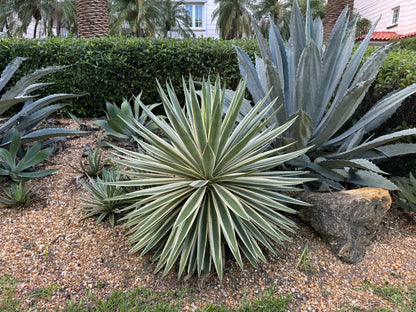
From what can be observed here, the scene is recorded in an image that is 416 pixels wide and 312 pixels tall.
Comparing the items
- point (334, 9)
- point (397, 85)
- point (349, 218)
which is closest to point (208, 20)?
point (334, 9)

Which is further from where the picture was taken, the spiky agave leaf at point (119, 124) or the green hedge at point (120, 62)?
the green hedge at point (120, 62)

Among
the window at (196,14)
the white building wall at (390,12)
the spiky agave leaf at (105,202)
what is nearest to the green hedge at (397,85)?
the spiky agave leaf at (105,202)

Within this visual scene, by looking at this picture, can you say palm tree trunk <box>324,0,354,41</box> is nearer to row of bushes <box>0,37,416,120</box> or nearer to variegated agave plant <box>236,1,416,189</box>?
row of bushes <box>0,37,416,120</box>

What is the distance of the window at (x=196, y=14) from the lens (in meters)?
26.2

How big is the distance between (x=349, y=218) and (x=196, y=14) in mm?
27162

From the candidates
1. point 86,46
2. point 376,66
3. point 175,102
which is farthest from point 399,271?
point 86,46

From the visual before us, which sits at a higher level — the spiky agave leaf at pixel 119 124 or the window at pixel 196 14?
the window at pixel 196 14

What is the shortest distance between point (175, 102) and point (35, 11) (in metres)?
24.7

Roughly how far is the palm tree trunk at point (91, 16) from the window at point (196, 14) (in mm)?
21336

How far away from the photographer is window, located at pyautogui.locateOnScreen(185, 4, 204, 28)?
26156mm

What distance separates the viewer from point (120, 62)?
425 cm

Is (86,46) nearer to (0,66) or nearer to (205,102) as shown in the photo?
(0,66)

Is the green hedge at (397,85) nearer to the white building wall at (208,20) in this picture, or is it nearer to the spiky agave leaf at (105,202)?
the spiky agave leaf at (105,202)

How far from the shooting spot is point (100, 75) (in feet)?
14.1
